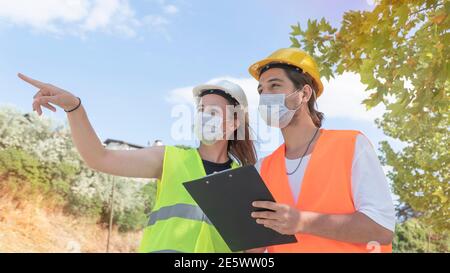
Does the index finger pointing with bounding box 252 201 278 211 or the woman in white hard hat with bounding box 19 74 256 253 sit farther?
the woman in white hard hat with bounding box 19 74 256 253

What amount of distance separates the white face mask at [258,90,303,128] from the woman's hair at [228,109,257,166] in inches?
12.4

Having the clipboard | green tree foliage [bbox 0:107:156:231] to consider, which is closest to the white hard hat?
the clipboard

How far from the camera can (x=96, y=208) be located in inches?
1038

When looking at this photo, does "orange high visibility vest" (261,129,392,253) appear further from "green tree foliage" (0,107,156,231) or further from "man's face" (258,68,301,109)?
"green tree foliage" (0,107,156,231)

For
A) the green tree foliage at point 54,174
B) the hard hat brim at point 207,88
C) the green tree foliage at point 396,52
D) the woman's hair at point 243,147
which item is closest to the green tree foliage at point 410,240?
the green tree foliage at point 54,174

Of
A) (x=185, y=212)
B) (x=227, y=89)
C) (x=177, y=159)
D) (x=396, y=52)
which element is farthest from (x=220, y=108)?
(x=396, y=52)

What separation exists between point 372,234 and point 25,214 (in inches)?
930

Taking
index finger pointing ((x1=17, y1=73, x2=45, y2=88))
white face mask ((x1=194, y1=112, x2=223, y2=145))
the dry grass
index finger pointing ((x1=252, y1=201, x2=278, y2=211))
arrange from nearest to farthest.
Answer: index finger pointing ((x1=252, y1=201, x2=278, y2=211))
index finger pointing ((x1=17, y1=73, x2=45, y2=88))
white face mask ((x1=194, y1=112, x2=223, y2=145))
the dry grass

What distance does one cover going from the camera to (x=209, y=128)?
143 inches

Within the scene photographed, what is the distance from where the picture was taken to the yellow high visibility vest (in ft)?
10.4

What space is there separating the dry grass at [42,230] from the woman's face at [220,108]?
69.9ft

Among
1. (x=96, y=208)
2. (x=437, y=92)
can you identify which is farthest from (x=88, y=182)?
(x=437, y=92)

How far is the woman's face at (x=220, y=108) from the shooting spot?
3686mm

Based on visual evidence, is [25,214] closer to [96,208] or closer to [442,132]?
[96,208]
